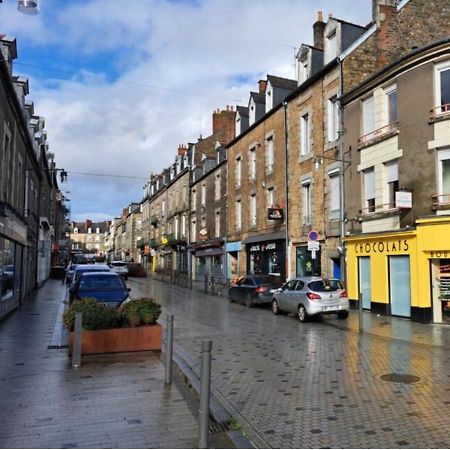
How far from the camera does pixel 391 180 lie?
1762 centimetres

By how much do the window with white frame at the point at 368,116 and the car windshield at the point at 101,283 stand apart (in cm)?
1136

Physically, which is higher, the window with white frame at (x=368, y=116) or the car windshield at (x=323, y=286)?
the window with white frame at (x=368, y=116)

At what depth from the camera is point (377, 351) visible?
10477 mm

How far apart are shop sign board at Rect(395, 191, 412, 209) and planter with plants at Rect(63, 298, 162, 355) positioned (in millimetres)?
9637

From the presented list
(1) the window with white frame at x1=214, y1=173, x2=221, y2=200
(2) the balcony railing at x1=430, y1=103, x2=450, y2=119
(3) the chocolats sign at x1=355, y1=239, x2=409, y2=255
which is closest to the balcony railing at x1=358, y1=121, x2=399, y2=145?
(2) the balcony railing at x1=430, y1=103, x2=450, y2=119

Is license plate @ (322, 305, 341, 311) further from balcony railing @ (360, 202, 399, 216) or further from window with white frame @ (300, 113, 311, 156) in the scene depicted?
window with white frame @ (300, 113, 311, 156)

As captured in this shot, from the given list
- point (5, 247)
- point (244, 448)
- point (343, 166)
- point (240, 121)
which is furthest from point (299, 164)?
point (244, 448)

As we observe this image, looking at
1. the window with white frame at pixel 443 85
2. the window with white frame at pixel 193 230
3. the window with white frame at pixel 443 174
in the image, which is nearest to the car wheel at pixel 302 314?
the window with white frame at pixel 443 174

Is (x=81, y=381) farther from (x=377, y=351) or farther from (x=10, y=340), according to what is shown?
(x=377, y=351)

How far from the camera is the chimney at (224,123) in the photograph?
1697 inches

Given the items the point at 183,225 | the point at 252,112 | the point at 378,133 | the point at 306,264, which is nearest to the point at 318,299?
the point at 378,133

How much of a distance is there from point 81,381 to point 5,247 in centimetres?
856

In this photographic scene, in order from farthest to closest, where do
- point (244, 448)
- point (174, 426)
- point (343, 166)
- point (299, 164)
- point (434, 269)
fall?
1. point (299, 164)
2. point (343, 166)
3. point (434, 269)
4. point (174, 426)
5. point (244, 448)

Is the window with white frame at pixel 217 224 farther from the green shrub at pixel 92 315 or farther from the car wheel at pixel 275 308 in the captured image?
the green shrub at pixel 92 315
